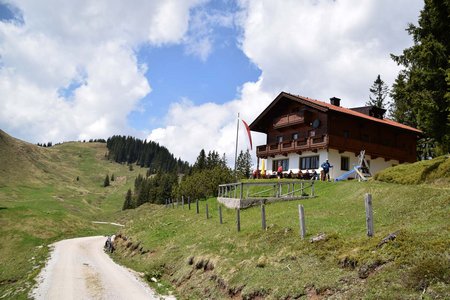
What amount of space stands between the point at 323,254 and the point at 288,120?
4002cm

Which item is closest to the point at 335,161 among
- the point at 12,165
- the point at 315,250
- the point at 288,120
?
the point at 288,120

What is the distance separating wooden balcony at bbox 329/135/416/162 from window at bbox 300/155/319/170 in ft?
11.1

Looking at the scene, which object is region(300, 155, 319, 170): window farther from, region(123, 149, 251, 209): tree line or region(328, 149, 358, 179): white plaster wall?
region(123, 149, 251, 209): tree line

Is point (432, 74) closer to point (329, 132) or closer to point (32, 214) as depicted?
point (329, 132)

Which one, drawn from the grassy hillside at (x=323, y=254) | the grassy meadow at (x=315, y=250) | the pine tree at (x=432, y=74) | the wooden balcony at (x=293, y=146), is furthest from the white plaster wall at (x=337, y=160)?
the pine tree at (x=432, y=74)

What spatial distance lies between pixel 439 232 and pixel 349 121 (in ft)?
126

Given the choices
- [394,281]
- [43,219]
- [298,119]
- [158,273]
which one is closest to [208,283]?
[158,273]

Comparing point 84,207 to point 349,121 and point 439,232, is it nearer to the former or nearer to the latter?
point 349,121

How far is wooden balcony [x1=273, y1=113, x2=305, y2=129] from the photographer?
50.4 metres

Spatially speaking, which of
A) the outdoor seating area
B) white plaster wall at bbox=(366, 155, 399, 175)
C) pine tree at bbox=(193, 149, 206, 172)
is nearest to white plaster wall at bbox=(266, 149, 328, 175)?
the outdoor seating area

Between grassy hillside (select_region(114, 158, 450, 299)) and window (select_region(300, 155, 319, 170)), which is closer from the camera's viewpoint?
grassy hillside (select_region(114, 158, 450, 299))

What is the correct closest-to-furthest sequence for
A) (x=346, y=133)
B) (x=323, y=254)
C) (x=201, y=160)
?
(x=323, y=254) → (x=346, y=133) → (x=201, y=160)

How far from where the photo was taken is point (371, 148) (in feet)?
157

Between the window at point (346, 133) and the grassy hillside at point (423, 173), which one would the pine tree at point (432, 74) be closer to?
the grassy hillside at point (423, 173)
